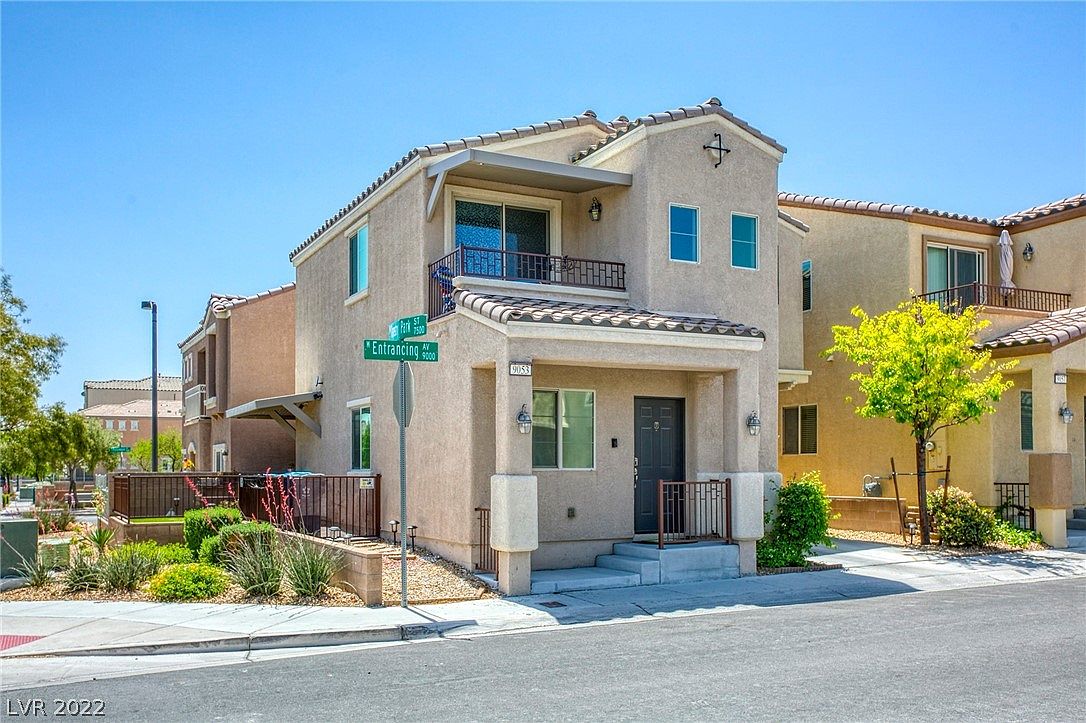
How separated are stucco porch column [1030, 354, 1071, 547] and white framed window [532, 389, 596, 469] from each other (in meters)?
8.99

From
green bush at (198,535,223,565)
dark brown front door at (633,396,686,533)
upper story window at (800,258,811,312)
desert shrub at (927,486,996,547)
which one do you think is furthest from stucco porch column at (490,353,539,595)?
upper story window at (800,258,811,312)

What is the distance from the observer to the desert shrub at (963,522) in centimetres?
1808

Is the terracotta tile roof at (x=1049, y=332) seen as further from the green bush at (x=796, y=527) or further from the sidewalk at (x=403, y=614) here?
the green bush at (x=796, y=527)

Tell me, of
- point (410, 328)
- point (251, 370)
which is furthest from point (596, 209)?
point (251, 370)

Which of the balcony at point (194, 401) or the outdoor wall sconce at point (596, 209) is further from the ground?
the outdoor wall sconce at point (596, 209)

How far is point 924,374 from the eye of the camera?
17.9 metres

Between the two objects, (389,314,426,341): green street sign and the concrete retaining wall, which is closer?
(389,314,426,341): green street sign

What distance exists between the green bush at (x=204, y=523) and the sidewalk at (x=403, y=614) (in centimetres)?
316

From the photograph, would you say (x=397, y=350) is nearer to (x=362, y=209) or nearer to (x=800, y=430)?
(x=362, y=209)

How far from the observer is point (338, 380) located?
20859 millimetres

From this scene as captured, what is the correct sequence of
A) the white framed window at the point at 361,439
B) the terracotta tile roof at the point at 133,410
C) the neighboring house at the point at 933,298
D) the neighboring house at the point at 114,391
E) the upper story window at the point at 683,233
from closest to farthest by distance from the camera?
1. the upper story window at the point at 683,233
2. the white framed window at the point at 361,439
3. the neighboring house at the point at 933,298
4. the terracotta tile roof at the point at 133,410
5. the neighboring house at the point at 114,391

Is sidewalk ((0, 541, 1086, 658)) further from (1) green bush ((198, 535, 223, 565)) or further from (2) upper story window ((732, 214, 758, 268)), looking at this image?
(2) upper story window ((732, 214, 758, 268))

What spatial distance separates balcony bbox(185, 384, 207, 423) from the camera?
29344mm

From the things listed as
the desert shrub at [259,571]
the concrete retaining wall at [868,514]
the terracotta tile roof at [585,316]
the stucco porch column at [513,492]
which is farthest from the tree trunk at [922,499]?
the desert shrub at [259,571]
